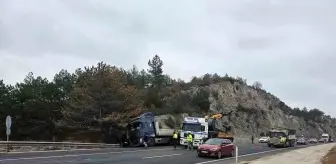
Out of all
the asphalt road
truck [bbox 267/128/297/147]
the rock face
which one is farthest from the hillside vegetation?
the asphalt road

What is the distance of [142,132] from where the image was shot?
4825 cm

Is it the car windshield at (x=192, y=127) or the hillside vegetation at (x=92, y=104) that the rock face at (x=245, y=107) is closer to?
the hillside vegetation at (x=92, y=104)

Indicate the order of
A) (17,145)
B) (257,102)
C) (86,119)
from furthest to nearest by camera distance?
1. (257,102)
2. (86,119)
3. (17,145)

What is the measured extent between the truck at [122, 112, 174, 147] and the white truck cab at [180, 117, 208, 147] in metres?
5.05

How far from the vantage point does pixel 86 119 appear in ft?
174

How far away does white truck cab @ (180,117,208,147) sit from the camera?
44281mm

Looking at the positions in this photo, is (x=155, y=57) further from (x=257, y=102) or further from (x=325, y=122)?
(x=325, y=122)

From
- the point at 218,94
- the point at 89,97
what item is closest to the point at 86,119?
the point at 89,97

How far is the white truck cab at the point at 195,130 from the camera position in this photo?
1743 inches

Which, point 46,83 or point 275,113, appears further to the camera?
point 275,113

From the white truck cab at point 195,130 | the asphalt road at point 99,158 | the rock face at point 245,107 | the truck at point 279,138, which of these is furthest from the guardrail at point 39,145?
the rock face at point 245,107

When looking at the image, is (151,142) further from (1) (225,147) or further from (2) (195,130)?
(1) (225,147)

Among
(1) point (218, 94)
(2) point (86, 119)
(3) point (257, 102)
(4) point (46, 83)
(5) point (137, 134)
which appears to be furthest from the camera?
(3) point (257, 102)

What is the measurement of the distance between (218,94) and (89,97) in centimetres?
5669
